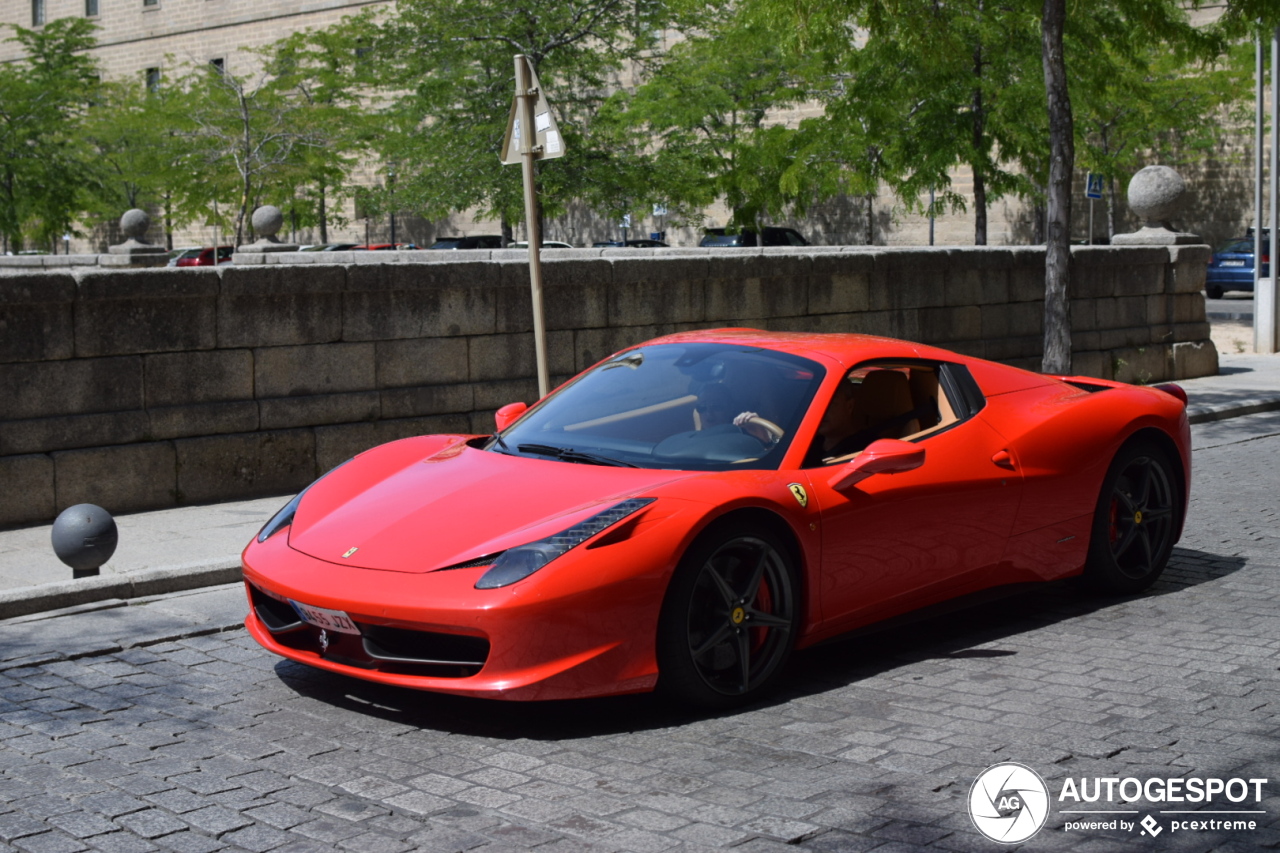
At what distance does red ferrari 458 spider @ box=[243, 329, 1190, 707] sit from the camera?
4.55 m

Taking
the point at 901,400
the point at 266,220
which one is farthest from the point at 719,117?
the point at 901,400

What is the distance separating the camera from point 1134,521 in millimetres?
6617

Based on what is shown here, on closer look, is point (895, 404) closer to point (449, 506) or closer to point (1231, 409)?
point (449, 506)

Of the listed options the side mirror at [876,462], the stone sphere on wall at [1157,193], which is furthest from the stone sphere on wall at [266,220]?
the side mirror at [876,462]

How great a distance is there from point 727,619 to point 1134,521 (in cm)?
268

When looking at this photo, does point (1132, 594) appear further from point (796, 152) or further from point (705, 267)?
point (796, 152)

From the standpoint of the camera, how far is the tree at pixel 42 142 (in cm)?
3738

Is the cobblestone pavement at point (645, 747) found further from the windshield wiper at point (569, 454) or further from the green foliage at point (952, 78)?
the green foliage at point (952, 78)

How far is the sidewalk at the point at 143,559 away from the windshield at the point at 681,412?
86.6 inches

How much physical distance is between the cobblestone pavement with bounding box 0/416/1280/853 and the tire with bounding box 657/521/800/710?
12cm

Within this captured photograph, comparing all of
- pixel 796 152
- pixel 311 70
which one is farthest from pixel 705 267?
pixel 311 70

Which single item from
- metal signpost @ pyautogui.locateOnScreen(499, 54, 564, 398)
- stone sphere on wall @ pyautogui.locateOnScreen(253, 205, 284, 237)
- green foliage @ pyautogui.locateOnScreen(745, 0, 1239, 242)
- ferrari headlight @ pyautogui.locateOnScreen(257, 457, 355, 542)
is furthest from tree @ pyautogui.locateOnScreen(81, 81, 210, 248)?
ferrari headlight @ pyautogui.locateOnScreen(257, 457, 355, 542)

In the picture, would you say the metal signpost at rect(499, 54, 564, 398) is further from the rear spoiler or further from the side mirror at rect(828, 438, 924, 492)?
the side mirror at rect(828, 438, 924, 492)

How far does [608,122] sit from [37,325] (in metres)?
25.9
